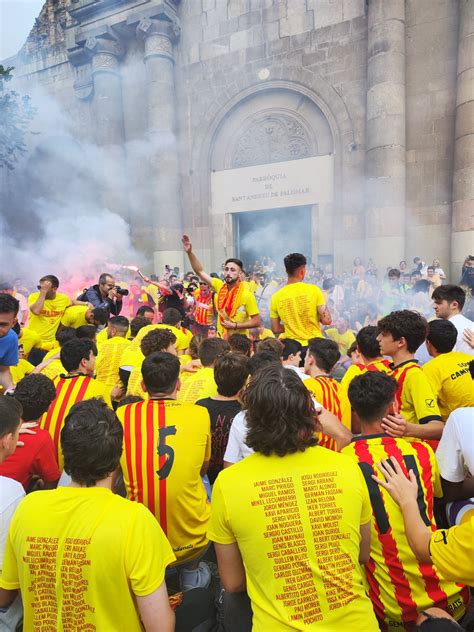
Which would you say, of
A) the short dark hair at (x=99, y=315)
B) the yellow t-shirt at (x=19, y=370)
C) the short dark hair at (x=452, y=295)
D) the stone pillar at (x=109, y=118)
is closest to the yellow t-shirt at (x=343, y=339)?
the short dark hair at (x=452, y=295)

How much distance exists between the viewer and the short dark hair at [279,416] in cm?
161

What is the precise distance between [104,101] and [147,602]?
16476mm

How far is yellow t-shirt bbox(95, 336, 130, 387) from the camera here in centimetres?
445

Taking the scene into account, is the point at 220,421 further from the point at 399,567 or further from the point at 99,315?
the point at 99,315

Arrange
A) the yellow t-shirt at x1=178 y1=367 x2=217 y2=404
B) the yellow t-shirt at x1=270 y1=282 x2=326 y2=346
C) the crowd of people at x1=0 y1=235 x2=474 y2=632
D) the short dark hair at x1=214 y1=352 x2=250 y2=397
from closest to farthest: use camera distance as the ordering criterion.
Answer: the crowd of people at x1=0 y1=235 x2=474 y2=632 < the short dark hair at x1=214 y1=352 x2=250 y2=397 < the yellow t-shirt at x1=178 y1=367 x2=217 y2=404 < the yellow t-shirt at x1=270 y1=282 x2=326 y2=346

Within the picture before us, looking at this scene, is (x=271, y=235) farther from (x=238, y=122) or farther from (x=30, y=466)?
(x=30, y=466)

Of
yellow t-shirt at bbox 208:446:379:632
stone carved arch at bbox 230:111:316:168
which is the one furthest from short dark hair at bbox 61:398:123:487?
stone carved arch at bbox 230:111:316:168

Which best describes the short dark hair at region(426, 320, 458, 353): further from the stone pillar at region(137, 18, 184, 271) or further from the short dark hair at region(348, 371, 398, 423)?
the stone pillar at region(137, 18, 184, 271)

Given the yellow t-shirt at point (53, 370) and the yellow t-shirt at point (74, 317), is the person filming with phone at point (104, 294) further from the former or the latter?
the yellow t-shirt at point (53, 370)

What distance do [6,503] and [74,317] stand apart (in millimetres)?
4415

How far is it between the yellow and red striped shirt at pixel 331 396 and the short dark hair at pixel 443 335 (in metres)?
0.81

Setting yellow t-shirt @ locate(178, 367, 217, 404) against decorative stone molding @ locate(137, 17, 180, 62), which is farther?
decorative stone molding @ locate(137, 17, 180, 62)

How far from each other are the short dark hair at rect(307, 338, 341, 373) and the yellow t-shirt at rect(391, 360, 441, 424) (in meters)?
0.50

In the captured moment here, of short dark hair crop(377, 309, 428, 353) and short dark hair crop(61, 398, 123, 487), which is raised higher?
short dark hair crop(377, 309, 428, 353)
